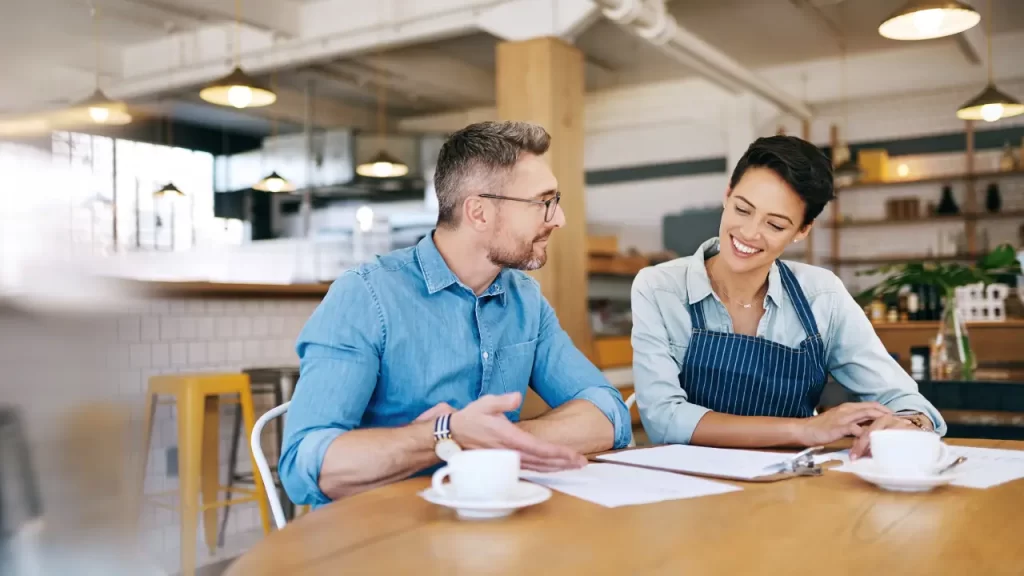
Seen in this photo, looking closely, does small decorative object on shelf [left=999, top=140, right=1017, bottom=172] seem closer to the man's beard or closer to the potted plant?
the potted plant

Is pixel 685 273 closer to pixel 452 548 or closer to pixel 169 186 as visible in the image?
pixel 452 548

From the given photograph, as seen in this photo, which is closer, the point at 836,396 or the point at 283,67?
the point at 836,396

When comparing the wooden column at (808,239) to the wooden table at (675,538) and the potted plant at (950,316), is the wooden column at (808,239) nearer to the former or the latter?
the potted plant at (950,316)

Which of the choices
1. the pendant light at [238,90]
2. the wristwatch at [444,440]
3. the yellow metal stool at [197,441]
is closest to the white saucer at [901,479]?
the wristwatch at [444,440]

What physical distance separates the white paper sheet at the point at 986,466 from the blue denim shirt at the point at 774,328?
14.1 inches

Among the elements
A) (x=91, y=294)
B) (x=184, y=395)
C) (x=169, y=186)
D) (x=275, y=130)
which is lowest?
(x=184, y=395)

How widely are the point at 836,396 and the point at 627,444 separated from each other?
4.99 feet

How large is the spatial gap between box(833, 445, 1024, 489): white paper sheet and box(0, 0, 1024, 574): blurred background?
3145mm

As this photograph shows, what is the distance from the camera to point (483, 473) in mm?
1006

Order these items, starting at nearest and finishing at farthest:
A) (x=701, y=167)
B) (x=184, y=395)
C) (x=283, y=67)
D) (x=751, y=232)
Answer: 1. (x=751, y=232)
2. (x=184, y=395)
3. (x=283, y=67)
4. (x=701, y=167)

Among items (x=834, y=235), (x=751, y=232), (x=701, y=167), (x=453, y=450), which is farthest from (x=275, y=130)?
(x=453, y=450)

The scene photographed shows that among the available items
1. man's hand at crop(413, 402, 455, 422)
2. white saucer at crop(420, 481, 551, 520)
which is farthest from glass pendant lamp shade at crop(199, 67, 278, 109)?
white saucer at crop(420, 481, 551, 520)

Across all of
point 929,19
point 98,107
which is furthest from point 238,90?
point 929,19

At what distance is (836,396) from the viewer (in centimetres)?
298
